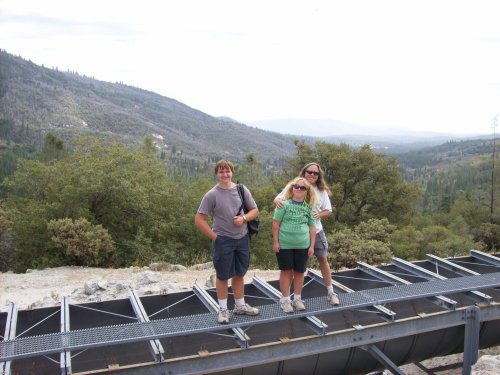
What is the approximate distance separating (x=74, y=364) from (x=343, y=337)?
4195 mm

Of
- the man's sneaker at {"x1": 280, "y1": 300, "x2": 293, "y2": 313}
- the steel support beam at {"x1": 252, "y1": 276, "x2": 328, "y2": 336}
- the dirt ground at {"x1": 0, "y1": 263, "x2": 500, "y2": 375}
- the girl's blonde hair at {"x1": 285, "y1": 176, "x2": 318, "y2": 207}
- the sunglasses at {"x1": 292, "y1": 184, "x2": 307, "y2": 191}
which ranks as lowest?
the dirt ground at {"x1": 0, "y1": 263, "x2": 500, "y2": 375}

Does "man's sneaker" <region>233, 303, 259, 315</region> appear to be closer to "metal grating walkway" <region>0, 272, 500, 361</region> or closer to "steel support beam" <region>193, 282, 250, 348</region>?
"metal grating walkway" <region>0, 272, 500, 361</region>

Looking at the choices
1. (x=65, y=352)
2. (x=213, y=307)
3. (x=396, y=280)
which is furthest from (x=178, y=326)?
(x=396, y=280)

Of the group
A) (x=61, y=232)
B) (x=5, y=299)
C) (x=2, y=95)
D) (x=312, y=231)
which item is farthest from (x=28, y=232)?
(x=2, y=95)

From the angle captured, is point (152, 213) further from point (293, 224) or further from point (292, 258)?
point (293, 224)

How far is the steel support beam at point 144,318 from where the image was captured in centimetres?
554

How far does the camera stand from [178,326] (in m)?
5.98

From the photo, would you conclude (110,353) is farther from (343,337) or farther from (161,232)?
(161,232)

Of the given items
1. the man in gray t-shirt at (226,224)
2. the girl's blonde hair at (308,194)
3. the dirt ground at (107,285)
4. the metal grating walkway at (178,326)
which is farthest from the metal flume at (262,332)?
the dirt ground at (107,285)

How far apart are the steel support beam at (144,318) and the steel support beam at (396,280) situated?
4.50m

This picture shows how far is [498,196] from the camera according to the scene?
4684 cm

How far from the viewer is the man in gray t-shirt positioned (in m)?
5.87

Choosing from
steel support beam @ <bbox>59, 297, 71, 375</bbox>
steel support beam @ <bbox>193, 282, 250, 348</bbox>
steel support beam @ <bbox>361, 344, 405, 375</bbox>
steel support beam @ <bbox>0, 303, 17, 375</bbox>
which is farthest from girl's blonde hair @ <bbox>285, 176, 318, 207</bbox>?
steel support beam @ <bbox>0, 303, 17, 375</bbox>

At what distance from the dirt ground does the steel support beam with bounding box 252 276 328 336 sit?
2.30 meters
